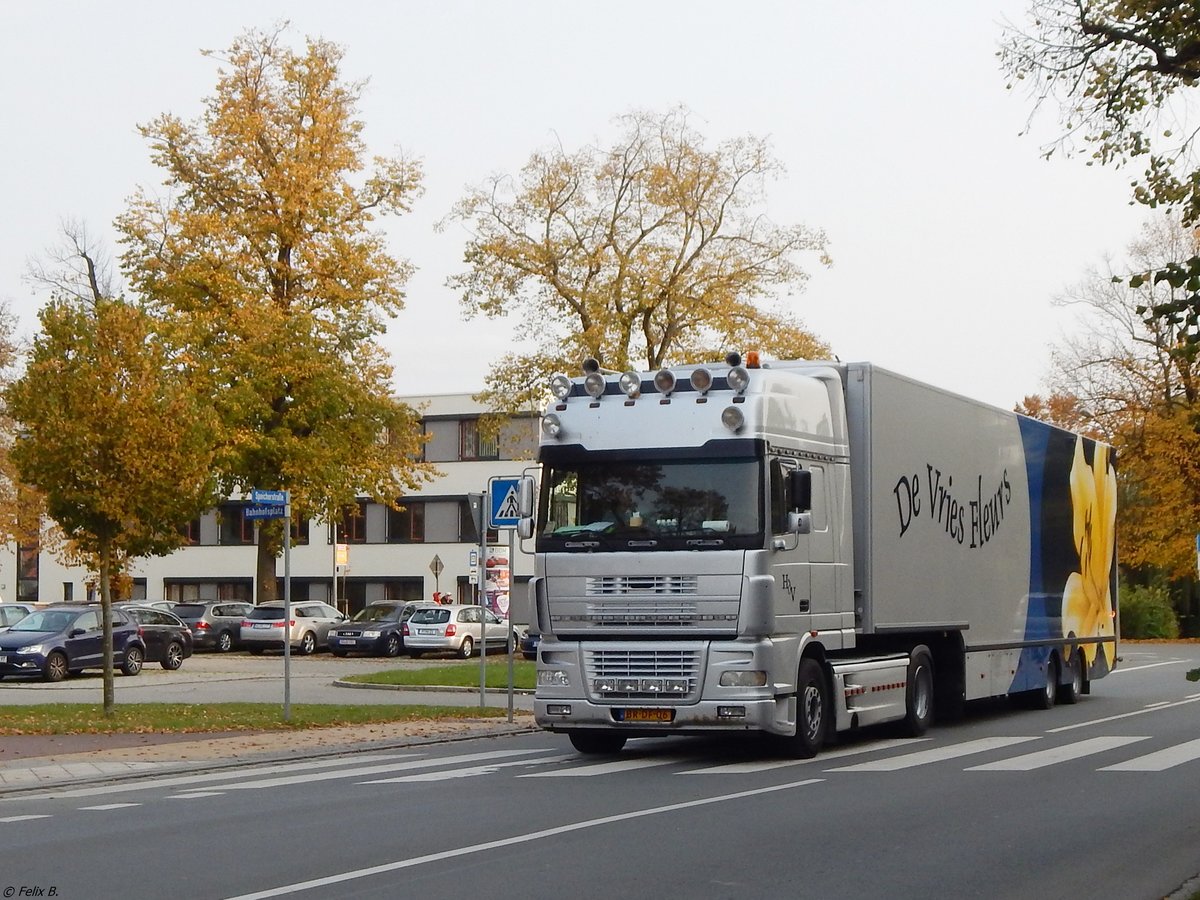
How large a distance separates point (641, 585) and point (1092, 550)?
36.9ft

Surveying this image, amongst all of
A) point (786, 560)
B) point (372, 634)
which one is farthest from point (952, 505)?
point (372, 634)

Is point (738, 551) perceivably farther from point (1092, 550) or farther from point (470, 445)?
point (470, 445)

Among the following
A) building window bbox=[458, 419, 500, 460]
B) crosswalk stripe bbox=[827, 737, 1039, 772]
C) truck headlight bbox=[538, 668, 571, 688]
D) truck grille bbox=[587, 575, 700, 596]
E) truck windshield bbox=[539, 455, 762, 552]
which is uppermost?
building window bbox=[458, 419, 500, 460]

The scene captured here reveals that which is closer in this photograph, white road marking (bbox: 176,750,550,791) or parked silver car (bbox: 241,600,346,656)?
white road marking (bbox: 176,750,550,791)

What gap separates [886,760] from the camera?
16.1 metres

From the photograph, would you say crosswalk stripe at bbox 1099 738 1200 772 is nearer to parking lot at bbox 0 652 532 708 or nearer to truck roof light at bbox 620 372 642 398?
truck roof light at bbox 620 372 642 398

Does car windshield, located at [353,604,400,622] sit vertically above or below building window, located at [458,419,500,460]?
below

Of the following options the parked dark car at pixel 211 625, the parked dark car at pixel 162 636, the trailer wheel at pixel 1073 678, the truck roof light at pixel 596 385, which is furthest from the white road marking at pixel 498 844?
the parked dark car at pixel 211 625

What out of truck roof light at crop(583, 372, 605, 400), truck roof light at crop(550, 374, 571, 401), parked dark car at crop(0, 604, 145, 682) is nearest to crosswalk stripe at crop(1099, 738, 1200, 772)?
truck roof light at crop(583, 372, 605, 400)

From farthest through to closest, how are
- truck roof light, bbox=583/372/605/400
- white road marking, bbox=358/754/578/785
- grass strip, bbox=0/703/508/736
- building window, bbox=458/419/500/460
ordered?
building window, bbox=458/419/500/460 → grass strip, bbox=0/703/508/736 → truck roof light, bbox=583/372/605/400 → white road marking, bbox=358/754/578/785

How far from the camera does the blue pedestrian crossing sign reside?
850 inches

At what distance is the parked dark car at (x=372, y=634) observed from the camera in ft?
161

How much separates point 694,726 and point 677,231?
1225 inches

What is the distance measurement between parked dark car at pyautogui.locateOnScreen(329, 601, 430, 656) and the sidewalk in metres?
27.4
